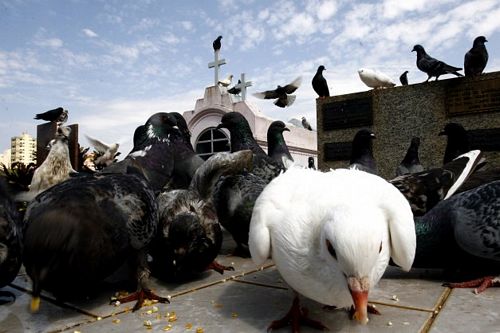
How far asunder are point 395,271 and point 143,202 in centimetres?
218

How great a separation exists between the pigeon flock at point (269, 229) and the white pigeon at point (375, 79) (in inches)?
205

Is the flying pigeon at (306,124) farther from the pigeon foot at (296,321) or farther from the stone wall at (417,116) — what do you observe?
the pigeon foot at (296,321)

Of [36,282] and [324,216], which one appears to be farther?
[36,282]

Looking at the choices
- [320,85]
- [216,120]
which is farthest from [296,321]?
[216,120]

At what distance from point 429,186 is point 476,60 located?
5488 millimetres

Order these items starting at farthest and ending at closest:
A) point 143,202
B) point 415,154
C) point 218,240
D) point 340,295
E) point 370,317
Result: point 415,154, point 218,240, point 143,202, point 370,317, point 340,295

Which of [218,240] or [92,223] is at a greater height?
[92,223]

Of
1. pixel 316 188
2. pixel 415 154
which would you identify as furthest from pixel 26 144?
pixel 316 188

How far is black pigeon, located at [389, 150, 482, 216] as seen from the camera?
3.78 m

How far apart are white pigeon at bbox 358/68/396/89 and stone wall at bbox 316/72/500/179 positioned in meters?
0.34

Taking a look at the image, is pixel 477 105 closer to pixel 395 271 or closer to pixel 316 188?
pixel 395 271

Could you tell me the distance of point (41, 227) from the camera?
1.96 meters

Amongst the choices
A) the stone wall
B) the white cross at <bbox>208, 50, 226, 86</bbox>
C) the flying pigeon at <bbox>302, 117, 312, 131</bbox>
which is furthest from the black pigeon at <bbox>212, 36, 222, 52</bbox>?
the stone wall

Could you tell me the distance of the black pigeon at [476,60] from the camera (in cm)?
768
